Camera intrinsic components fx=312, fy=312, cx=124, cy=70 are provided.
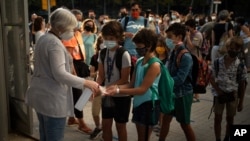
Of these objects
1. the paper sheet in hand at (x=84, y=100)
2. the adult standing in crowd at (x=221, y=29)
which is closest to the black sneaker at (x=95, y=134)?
the paper sheet in hand at (x=84, y=100)

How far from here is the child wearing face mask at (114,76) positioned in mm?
3424

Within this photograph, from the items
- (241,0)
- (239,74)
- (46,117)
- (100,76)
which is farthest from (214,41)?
(241,0)

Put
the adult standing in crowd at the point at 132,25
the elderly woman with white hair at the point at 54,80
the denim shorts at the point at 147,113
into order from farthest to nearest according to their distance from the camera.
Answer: the adult standing in crowd at the point at 132,25
the denim shorts at the point at 147,113
the elderly woman with white hair at the point at 54,80

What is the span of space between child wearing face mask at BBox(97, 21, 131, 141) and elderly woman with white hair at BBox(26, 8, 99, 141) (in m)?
0.66

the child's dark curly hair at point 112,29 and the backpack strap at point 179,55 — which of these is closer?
the child's dark curly hair at point 112,29

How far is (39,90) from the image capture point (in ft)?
8.95

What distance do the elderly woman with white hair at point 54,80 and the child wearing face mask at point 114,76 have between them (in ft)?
2.17

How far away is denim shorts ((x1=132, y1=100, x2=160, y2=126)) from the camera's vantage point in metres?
3.10

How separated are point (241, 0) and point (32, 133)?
115ft

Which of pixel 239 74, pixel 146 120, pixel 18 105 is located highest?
pixel 239 74

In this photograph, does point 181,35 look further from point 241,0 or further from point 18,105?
point 241,0

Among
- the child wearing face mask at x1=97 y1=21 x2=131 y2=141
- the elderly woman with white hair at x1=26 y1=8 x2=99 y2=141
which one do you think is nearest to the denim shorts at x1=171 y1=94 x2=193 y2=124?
the child wearing face mask at x1=97 y1=21 x2=131 y2=141

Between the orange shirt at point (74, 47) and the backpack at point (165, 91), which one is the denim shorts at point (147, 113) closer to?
the backpack at point (165, 91)

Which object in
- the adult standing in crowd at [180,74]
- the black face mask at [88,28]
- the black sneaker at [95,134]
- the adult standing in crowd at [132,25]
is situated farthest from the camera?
the black face mask at [88,28]
